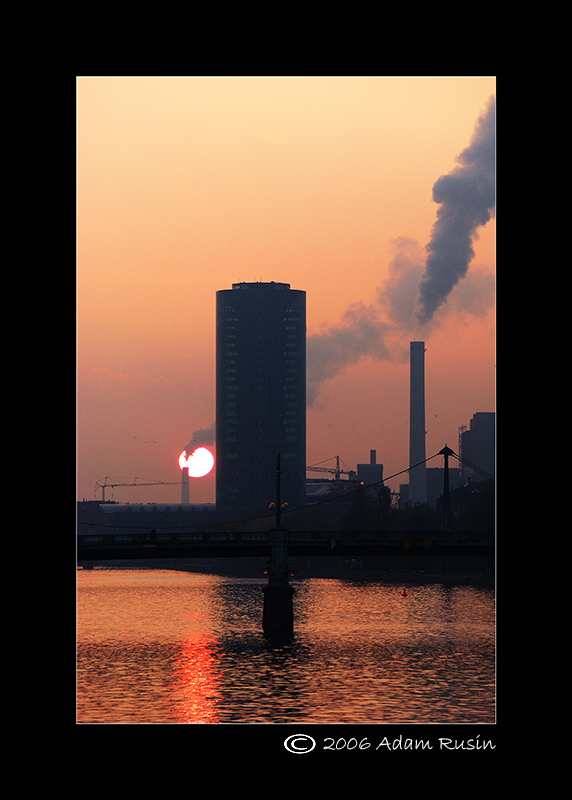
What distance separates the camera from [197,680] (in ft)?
175

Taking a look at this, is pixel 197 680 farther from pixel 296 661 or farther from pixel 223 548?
pixel 223 548

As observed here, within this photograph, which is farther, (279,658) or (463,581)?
(463,581)

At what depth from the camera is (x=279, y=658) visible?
62.0 m

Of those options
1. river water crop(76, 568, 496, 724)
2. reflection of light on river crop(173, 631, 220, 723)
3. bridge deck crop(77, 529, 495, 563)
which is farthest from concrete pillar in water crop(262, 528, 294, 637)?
reflection of light on river crop(173, 631, 220, 723)

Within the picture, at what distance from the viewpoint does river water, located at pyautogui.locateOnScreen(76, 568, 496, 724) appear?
142 ft

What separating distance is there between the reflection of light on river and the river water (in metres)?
0.07

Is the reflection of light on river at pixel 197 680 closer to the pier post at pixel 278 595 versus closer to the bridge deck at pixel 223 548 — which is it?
the pier post at pixel 278 595

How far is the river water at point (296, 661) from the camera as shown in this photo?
142 feet

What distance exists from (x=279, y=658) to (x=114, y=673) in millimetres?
11414
